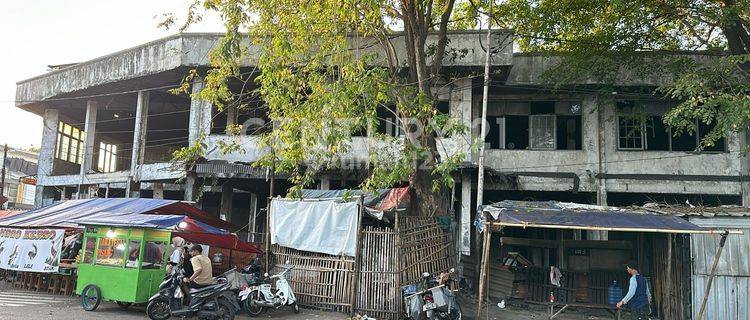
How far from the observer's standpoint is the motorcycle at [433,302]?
9.59 metres

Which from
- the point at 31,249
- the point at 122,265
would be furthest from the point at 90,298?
the point at 31,249

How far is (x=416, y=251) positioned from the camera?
10984 mm

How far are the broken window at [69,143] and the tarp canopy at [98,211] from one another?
416 inches

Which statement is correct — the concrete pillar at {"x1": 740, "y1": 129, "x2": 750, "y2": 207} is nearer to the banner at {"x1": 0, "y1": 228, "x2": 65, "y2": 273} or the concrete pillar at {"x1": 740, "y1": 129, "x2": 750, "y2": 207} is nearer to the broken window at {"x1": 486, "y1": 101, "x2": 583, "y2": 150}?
the broken window at {"x1": 486, "y1": 101, "x2": 583, "y2": 150}

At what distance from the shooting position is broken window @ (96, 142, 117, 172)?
28359mm

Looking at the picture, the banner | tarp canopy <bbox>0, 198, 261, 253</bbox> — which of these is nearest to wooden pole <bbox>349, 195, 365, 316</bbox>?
tarp canopy <bbox>0, 198, 261, 253</bbox>

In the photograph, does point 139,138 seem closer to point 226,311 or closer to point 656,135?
point 226,311

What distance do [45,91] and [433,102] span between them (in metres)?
17.7

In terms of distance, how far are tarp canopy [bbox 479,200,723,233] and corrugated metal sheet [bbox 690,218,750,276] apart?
119cm

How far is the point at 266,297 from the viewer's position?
10281mm

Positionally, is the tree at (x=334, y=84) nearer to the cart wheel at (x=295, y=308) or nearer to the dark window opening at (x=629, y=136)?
the cart wheel at (x=295, y=308)

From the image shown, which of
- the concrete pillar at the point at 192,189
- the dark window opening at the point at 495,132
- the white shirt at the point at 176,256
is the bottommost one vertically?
the white shirt at the point at 176,256

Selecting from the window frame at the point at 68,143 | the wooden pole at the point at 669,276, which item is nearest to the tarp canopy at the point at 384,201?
the wooden pole at the point at 669,276

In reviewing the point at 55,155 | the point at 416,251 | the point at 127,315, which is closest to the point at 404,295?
the point at 416,251
